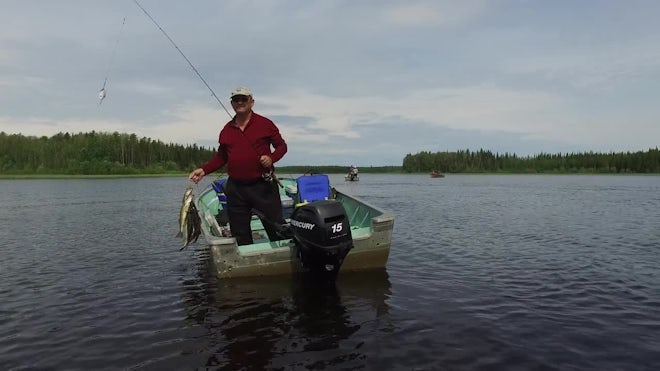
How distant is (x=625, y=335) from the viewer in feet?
18.5

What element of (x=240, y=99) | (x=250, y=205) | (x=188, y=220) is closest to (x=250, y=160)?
(x=250, y=205)

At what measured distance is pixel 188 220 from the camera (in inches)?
355

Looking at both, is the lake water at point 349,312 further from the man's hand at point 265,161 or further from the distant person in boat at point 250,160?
the man's hand at point 265,161

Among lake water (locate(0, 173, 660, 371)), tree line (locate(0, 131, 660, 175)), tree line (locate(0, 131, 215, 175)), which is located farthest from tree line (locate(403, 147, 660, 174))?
lake water (locate(0, 173, 660, 371))

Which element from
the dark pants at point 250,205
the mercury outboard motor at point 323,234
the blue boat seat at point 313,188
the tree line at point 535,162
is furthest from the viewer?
the tree line at point 535,162

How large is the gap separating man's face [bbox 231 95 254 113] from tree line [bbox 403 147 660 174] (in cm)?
15656

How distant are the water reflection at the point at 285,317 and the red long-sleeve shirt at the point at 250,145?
1927mm

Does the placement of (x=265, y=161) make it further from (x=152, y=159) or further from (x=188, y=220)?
(x=152, y=159)

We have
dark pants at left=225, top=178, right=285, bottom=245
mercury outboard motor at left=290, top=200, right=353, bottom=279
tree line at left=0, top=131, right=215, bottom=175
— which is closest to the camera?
mercury outboard motor at left=290, top=200, right=353, bottom=279

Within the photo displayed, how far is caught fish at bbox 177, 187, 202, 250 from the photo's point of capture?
8820 millimetres

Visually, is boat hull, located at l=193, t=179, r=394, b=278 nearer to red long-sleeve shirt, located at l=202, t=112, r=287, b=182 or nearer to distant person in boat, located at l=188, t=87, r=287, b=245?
distant person in boat, located at l=188, t=87, r=287, b=245

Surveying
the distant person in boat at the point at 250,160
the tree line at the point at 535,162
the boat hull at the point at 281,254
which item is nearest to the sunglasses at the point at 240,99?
the distant person in boat at the point at 250,160

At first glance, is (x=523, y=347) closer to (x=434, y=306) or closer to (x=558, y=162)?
(x=434, y=306)

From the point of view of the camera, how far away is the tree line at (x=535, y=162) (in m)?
137
